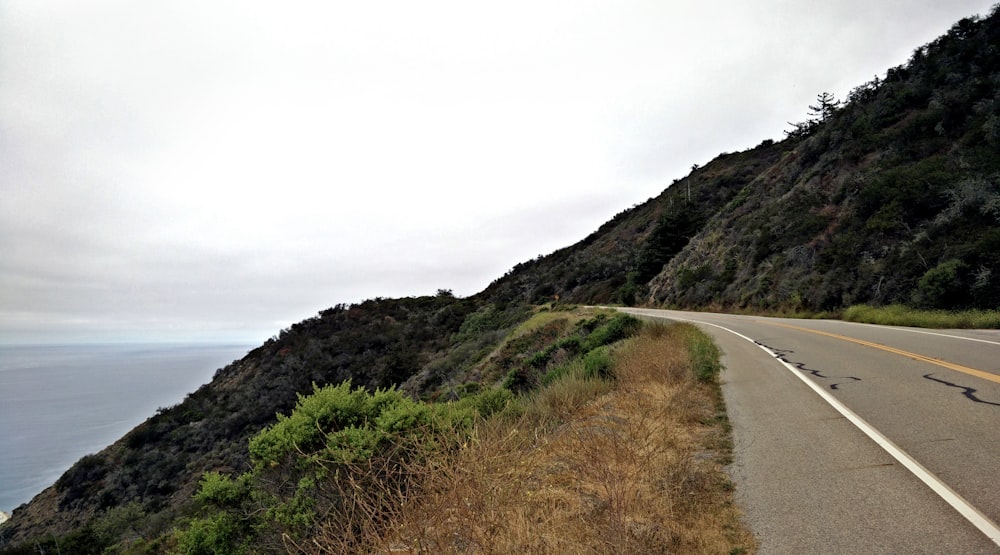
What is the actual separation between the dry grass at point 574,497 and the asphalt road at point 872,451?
401 mm

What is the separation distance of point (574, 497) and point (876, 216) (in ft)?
78.6

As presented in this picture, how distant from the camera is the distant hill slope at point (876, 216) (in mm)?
16766

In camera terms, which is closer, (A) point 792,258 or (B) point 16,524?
(A) point 792,258

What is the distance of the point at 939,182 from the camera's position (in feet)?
62.8

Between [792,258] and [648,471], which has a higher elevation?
[792,258]

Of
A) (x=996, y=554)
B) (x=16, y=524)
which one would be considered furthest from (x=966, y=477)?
(x=16, y=524)

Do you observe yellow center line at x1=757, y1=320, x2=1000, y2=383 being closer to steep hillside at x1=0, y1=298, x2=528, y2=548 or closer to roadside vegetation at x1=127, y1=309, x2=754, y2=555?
roadside vegetation at x1=127, y1=309, x2=754, y2=555

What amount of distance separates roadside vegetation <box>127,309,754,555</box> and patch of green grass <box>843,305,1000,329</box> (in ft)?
33.5

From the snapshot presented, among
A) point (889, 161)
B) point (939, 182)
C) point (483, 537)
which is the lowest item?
point (483, 537)

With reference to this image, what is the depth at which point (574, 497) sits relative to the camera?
14.6 feet

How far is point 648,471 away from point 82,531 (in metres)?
27.5

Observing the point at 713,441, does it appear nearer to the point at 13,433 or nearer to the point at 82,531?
the point at 82,531

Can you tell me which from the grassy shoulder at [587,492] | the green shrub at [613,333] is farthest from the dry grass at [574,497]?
the green shrub at [613,333]

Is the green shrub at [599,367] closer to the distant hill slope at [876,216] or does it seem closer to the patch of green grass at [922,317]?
the patch of green grass at [922,317]
